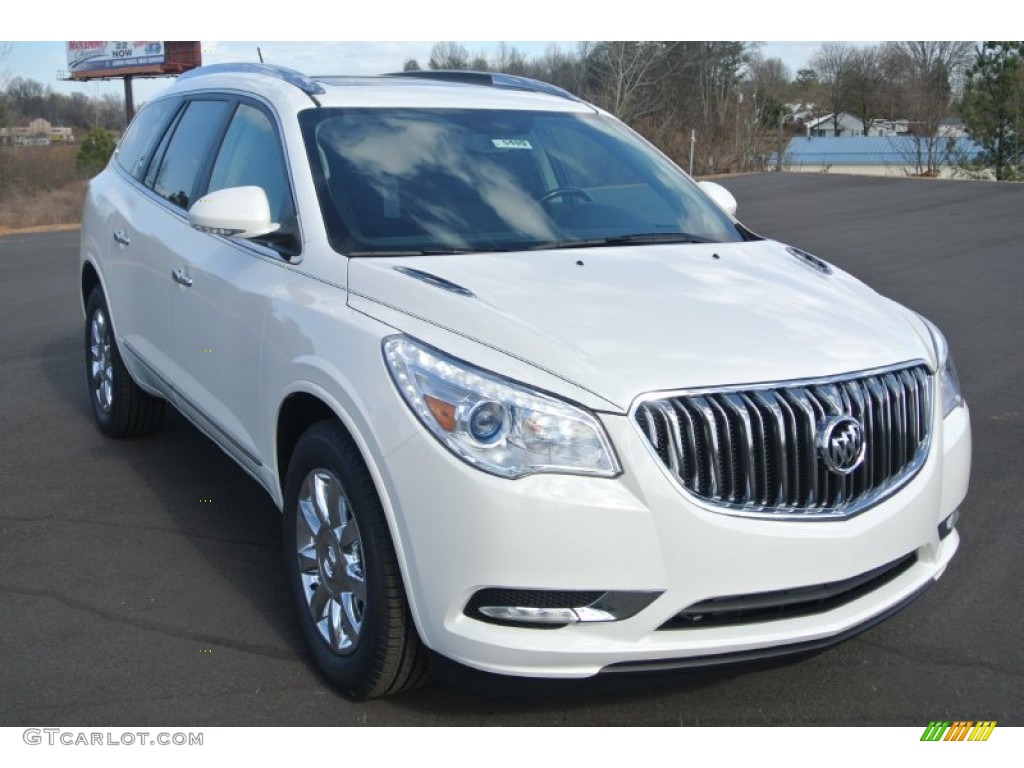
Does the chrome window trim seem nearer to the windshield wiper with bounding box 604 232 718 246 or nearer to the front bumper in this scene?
the front bumper

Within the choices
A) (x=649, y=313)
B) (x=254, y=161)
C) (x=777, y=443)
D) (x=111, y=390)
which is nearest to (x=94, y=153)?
(x=111, y=390)

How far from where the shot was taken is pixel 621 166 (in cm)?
484

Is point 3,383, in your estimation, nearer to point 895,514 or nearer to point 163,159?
point 163,159

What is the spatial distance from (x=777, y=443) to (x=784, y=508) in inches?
7.1

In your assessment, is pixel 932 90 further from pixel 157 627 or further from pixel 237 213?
pixel 157 627

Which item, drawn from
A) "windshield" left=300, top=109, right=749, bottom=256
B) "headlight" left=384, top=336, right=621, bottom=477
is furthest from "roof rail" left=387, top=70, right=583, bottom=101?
"headlight" left=384, top=336, right=621, bottom=477

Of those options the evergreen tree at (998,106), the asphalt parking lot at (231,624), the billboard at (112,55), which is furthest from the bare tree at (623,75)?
the asphalt parking lot at (231,624)

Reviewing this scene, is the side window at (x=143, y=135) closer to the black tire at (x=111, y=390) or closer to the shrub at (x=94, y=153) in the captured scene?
the black tire at (x=111, y=390)

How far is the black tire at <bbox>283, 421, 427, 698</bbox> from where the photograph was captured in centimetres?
317

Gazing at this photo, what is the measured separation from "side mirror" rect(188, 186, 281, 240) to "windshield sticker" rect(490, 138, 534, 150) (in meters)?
1.03

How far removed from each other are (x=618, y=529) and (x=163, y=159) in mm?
3761

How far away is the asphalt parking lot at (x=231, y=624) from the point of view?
3.41 metres

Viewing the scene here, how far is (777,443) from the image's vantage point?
3.02 m
